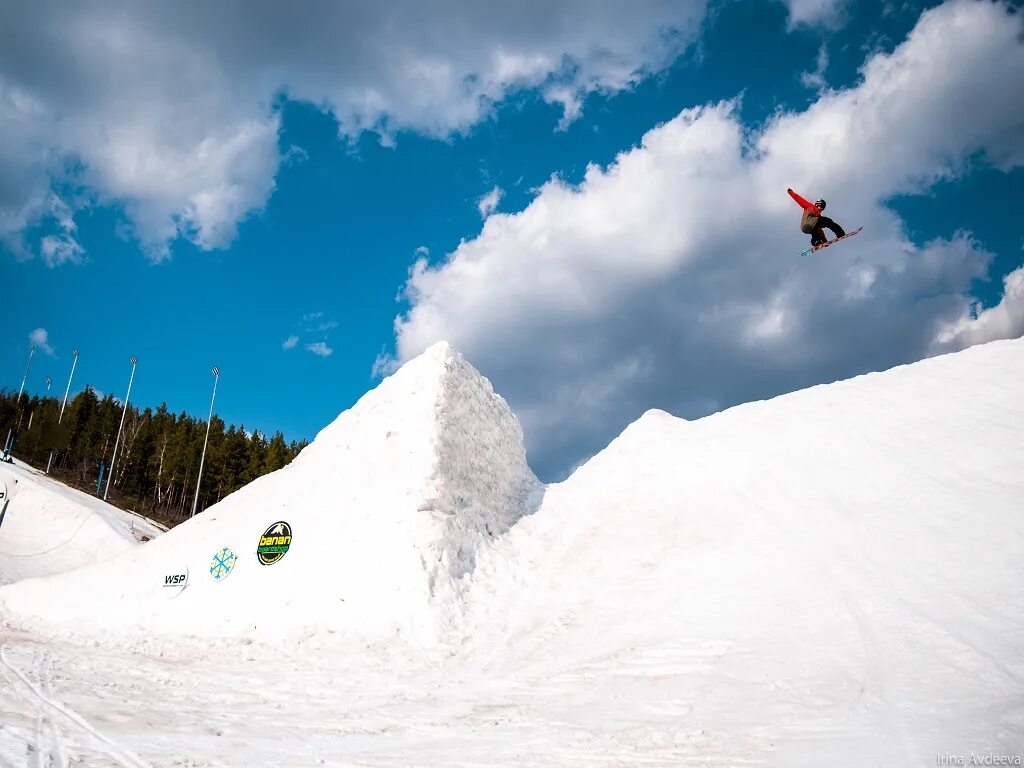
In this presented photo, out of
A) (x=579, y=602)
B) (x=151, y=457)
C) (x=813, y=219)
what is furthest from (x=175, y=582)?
(x=151, y=457)

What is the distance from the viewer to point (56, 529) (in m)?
51.3

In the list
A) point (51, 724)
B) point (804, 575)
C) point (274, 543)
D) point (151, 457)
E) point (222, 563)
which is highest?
point (151, 457)

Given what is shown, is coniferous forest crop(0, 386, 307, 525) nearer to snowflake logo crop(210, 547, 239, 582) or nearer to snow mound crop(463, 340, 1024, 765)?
snowflake logo crop(210, 547, 239, 582)

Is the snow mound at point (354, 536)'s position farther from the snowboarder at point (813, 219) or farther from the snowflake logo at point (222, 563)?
the snowboarder at point (813, 219)

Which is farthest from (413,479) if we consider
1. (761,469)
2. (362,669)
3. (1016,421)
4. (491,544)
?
(1016,421)

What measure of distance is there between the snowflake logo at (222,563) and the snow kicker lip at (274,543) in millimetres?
1105

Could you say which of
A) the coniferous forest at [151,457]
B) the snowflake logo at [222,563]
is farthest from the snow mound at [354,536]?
the coniferous forest at [151,457]

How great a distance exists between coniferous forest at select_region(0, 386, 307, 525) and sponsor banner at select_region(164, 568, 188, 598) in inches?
2404

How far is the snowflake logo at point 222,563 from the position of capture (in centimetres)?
2214

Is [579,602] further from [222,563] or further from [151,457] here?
[151,457]

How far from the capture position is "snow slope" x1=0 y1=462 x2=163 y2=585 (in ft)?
154

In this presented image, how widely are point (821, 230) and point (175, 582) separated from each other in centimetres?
2730

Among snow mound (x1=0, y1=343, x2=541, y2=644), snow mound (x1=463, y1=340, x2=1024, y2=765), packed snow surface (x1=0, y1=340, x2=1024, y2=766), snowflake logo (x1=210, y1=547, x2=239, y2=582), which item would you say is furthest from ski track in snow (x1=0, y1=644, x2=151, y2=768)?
snow mound (x1=463, y1=340, x2=1024, y2=765)

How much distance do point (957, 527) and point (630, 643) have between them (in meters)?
9.50
